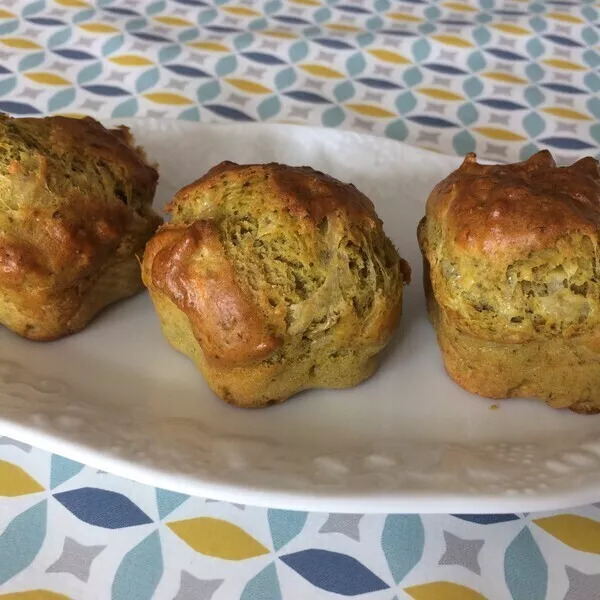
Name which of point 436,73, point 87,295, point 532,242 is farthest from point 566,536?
point 436,73

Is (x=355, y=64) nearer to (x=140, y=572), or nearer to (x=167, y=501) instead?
(x=167, y=501)

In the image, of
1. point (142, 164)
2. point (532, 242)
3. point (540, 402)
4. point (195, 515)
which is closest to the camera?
point (532, 242)

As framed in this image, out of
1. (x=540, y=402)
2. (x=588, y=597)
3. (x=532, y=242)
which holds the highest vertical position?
(x=532, y=242)

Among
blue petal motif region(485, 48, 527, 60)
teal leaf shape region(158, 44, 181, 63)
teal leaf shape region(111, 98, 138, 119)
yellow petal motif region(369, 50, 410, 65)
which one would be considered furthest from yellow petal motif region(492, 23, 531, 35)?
teal leaf shape region(111, 98, 138, 119)

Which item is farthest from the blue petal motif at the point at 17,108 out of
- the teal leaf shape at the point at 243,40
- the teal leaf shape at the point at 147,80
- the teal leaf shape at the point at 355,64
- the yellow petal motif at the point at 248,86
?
the teal leaf shape at the point at 355,64

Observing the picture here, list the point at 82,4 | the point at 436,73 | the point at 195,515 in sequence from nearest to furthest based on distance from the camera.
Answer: the point at 195,515 → the point at 436,73 → the point at 82,4

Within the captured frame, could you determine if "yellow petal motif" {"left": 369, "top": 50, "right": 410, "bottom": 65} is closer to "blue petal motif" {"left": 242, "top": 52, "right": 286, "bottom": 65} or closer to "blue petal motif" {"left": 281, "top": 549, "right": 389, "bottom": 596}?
"blue petal motif" {"left": 242, "top": 52, "right": 286, "bottom": 65}

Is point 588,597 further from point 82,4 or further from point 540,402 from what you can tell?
point 82,4
